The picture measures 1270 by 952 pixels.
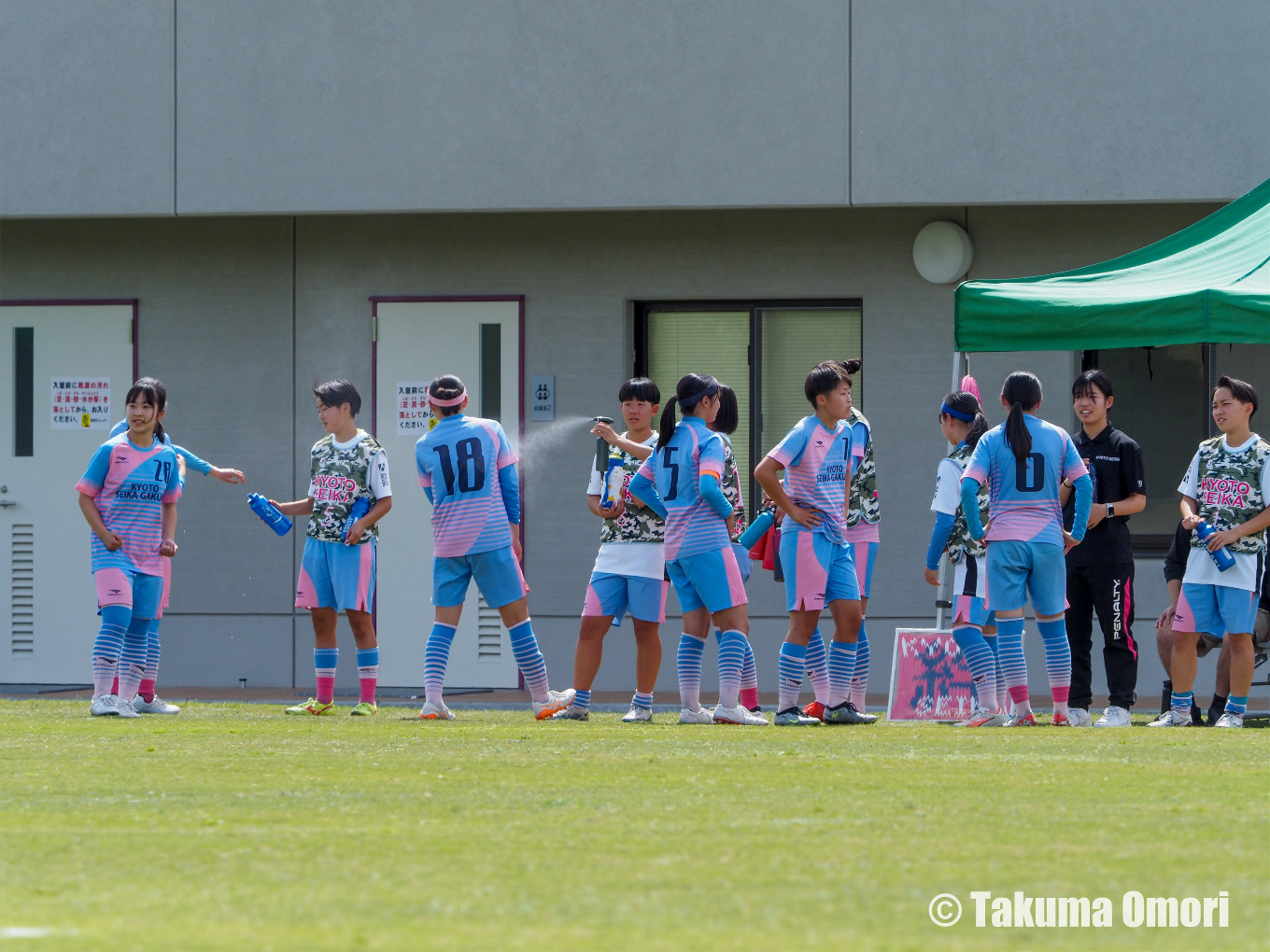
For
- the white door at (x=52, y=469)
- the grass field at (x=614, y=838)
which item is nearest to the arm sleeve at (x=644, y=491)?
the grass field at (x=614, y=838)

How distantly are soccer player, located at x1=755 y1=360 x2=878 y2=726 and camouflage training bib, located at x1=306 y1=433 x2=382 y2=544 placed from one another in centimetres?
234

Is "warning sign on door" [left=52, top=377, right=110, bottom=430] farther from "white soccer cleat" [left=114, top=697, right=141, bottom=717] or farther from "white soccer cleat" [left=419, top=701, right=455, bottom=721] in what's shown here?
"white soccer cleat" [left=419, top=701, right=455, bottom=721]

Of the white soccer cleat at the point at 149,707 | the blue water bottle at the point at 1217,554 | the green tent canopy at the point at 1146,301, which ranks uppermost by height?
the green tent canopy at the point at 1146,301

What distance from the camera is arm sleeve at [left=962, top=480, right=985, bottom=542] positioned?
27.7 feet

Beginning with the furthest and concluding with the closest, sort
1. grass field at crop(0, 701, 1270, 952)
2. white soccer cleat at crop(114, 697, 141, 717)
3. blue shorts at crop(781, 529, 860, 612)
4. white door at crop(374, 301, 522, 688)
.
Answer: white door at crop(374, 301, 522, 688)
white soccer cleat at crop(114, 697, 141, 717)
blue shorts at crop(781, 529, 860, 612)
grass field at crop(0, 701, 1270, 952)

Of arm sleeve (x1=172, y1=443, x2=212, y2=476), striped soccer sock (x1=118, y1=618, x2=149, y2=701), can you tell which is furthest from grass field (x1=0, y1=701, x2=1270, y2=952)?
arm sleeve (x1=172, y1=443, x2=212, y2=476)

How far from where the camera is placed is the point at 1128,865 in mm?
4414

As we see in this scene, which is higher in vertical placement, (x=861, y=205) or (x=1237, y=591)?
(x=861, y=205)

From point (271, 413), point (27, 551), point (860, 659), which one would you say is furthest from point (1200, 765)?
point (27, 551)

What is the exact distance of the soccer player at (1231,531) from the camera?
8602mm

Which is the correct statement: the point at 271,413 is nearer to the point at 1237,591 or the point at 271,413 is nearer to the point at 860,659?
the point at 860,659

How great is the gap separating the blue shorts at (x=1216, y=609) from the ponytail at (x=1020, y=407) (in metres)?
1.22

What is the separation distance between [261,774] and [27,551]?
7670 mm

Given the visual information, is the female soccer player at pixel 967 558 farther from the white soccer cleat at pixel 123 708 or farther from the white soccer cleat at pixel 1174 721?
the white soccer cleat at pixel 123 708
